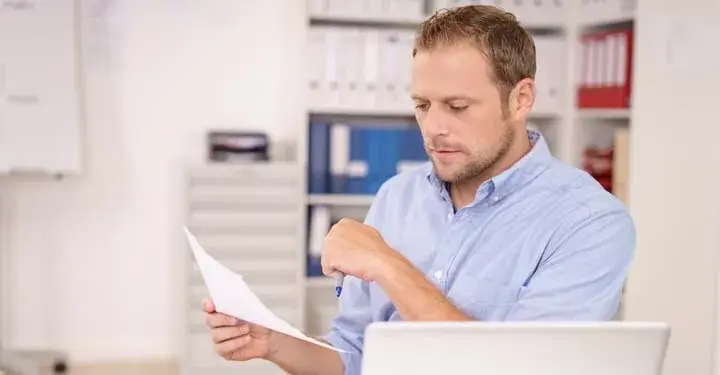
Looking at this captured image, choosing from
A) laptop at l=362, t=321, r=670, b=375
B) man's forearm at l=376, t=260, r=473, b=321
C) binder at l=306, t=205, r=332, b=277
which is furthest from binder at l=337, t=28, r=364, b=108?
laptop at l=362, t=321, r=670, b=375

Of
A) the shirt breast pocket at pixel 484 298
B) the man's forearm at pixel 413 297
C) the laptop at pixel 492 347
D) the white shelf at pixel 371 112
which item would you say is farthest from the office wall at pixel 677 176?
the laptop at pixel 492 347

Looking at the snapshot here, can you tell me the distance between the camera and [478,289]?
4.39 ft

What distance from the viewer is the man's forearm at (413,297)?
3.94 feet

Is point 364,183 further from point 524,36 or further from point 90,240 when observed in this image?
point 524,36

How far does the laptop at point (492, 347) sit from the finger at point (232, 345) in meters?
0.56

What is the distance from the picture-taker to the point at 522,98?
138 cm

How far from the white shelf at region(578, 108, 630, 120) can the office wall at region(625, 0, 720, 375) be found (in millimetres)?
131

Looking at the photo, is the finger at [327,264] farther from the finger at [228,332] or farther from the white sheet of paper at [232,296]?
the finger at [228,332]

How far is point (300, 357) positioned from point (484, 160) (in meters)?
0.45

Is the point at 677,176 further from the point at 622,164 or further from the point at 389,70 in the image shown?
the point at 389,70

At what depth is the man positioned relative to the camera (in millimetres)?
1248

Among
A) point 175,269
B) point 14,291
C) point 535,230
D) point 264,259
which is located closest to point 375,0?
point 264,259

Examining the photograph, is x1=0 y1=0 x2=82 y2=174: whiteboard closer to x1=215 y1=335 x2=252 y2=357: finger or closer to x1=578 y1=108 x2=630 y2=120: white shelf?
x1=578 y1=108 x2=630 y2=120: white shelf

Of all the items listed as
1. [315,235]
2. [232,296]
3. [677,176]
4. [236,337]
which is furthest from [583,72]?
[232,296]
